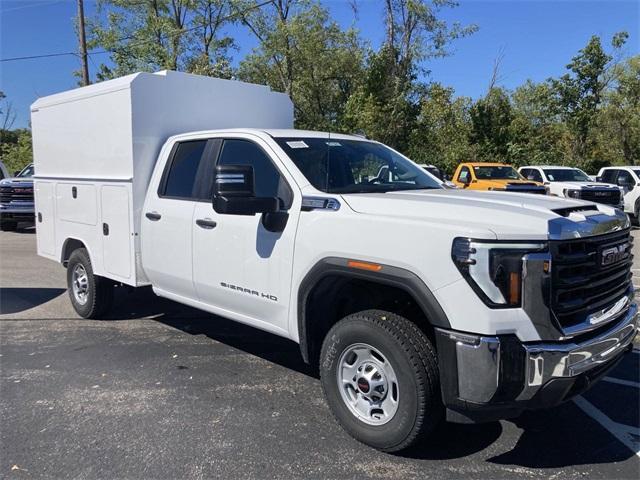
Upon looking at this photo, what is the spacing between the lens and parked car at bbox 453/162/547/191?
54.1 ft

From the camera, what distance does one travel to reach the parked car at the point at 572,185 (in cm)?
1700

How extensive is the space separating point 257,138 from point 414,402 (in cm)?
235

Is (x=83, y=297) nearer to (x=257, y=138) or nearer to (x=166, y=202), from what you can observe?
(x=166, y=202)

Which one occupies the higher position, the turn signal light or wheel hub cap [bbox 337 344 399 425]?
the turn signal light

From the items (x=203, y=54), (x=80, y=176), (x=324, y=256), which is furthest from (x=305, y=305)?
(x=203, y=54)

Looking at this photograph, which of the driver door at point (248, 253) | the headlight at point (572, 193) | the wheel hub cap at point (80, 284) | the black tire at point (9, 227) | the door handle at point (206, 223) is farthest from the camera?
the headlight at point (572, 193)

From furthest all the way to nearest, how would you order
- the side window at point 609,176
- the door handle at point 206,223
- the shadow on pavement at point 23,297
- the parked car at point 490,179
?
the side window at point 609,176
the parked car at point 490,179
the shadow on pavement at point 23,297
the door handle at point 206,223

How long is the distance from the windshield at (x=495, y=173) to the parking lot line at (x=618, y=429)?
569 inches

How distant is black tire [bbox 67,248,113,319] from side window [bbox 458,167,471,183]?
1201 centimetres

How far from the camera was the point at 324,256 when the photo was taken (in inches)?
142

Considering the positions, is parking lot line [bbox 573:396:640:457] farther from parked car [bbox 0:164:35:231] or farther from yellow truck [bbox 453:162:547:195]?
parked car [bbox 0:164:35:231]

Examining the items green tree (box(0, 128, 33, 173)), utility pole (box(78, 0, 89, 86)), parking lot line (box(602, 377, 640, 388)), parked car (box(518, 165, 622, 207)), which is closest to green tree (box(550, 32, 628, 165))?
parked car (box(518, 165, 622, 207))

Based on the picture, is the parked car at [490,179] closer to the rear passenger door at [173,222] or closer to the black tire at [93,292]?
the black tire at [93,292]

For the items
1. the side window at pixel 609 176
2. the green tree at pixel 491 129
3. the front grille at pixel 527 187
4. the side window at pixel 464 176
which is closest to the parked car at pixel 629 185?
the side window at pixel 609 176
